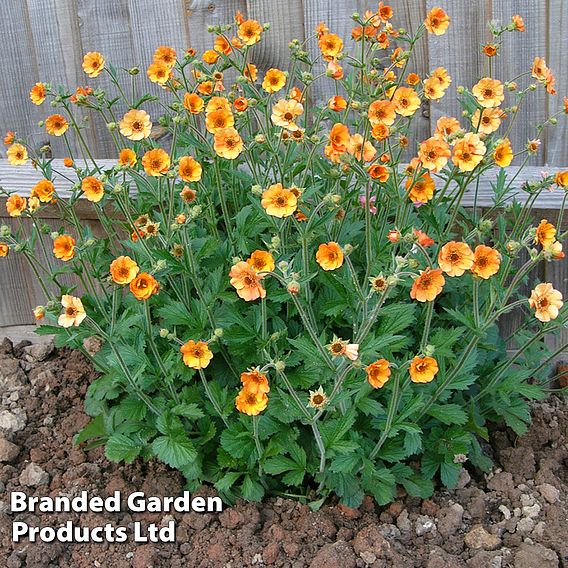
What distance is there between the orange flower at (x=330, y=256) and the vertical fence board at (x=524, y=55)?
4.08 ft

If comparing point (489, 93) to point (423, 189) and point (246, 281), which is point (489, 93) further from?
point (246, 281)

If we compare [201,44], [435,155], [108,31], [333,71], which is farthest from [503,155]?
[108,31]

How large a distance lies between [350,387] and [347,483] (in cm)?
36

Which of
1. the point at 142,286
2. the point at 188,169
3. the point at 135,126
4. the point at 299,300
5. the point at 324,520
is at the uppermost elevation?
the point at 135,126

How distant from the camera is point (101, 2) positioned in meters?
3.23

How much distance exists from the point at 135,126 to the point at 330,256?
2.50 feet

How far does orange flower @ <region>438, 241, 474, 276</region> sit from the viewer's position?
1945 mm

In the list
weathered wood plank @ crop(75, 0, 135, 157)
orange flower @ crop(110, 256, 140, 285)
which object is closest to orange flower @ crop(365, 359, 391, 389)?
orange flower @ crop(110, 256, 140, 285)

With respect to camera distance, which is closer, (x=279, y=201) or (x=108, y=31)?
(x=279, y=201)

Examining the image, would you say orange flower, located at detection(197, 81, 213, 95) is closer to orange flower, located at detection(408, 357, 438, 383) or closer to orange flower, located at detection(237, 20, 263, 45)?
orange flower, located at detection(237, 20, 263, 45)

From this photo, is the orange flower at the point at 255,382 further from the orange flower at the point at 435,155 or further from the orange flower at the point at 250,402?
the orange flower at the point at 435,155

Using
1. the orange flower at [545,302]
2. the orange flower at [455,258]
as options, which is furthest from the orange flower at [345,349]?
the orange flower at [545,302]

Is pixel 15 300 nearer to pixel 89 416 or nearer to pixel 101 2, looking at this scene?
pixel 89 416

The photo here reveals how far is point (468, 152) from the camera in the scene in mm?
2121
